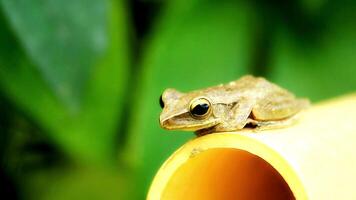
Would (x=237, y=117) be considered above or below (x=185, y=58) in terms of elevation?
below

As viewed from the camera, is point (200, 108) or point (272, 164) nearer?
point (272, 164)

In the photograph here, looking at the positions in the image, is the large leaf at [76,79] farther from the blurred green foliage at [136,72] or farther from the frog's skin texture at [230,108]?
the frog's skin texture at [230,108]

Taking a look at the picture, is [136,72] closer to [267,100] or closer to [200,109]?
[267,100]

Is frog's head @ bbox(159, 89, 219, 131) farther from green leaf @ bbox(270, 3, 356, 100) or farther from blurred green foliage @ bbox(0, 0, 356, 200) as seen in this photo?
green leaf @ bbox(270, 3, 356, 100)

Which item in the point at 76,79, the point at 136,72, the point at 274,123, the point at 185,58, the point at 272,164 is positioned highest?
the point at 136,72

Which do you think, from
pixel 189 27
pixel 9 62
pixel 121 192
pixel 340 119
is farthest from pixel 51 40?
pixel 121 192

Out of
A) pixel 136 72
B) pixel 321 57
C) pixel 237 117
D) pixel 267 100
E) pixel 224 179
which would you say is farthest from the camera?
pixel 136 72

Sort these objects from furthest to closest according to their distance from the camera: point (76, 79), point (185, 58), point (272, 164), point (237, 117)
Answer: point (185, 58) → point (76, 79) → point (237, 117) → point (272, 164)

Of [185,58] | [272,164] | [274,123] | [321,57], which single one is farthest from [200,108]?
[321,57]
